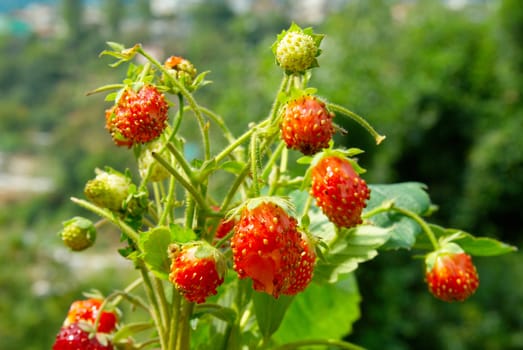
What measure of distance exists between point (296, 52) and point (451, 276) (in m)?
0.26

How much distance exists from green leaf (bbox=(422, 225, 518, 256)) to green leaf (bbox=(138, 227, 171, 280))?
0.91ft

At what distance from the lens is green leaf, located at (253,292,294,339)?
0.54 meters

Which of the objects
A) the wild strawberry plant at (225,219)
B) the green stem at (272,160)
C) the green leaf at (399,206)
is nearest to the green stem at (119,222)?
the wild strawberry plant at (225,219)

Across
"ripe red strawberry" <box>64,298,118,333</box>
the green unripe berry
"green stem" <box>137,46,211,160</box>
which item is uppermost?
the green unripe berry

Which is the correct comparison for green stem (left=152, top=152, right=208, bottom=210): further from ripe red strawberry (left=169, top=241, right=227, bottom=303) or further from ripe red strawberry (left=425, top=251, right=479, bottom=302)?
ripe red strawberry (left=425, top=251, right=479, bottom=302)

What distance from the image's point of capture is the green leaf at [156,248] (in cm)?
47

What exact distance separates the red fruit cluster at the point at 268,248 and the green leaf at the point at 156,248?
0.06m

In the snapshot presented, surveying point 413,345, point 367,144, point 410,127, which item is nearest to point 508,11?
point 410,127

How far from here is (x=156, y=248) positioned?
0.48m

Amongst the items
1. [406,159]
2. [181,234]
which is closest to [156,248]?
[181,234]

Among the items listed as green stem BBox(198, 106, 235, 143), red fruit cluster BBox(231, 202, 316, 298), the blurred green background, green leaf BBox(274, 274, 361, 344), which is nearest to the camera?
red fruit cluster BBox(231, 202, 316, 298)

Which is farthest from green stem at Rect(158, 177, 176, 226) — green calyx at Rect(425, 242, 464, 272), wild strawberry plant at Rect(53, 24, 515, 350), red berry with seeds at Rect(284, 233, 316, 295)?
green calyx at Rect(425, 242, 464, 272)

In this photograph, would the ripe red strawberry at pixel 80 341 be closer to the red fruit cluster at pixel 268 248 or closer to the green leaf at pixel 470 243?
the red fruit cluster at pixel 268 248

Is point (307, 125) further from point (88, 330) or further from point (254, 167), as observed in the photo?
point (88, 330)
